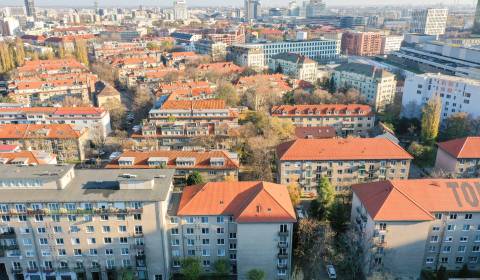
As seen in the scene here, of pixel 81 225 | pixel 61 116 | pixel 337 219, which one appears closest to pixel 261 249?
pixel 337 219

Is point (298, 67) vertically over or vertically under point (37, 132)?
over

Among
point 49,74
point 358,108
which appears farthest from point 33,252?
point 49,74

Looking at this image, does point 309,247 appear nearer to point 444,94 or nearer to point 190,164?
point 190,164

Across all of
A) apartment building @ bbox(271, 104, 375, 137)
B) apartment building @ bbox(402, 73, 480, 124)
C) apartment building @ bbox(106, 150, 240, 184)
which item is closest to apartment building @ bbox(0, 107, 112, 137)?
apartment building @ bbox(106, 150, 240, 184)

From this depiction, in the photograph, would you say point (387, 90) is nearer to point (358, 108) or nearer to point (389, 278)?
point (358, 108)

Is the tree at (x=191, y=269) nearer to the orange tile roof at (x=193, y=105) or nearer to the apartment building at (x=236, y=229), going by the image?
the apartment building at (x=236, y=229)

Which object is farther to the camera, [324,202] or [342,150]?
[342,150]

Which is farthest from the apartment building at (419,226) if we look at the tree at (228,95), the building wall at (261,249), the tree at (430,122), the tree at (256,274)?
the tree at (228,95)
